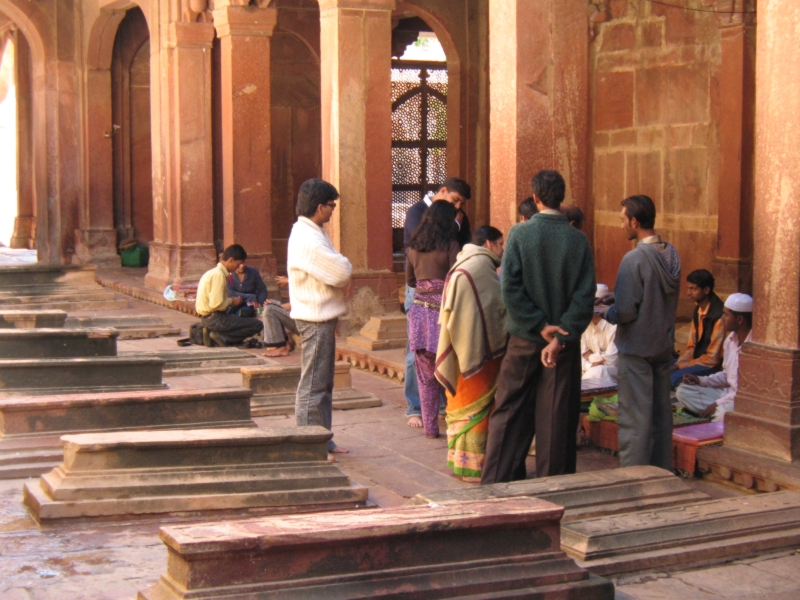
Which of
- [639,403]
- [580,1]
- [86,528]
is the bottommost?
[86,528]

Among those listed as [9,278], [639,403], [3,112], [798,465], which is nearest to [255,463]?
[639,403]

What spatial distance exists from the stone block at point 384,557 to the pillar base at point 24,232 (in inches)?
888

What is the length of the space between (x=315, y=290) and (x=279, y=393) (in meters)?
1.92

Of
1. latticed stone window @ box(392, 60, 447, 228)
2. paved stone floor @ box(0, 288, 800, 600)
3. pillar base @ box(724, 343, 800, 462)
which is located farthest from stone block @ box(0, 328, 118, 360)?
latticed stone window @ box(392, 60, 447, 228)

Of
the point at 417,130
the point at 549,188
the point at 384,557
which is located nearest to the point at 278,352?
the point at 549,188

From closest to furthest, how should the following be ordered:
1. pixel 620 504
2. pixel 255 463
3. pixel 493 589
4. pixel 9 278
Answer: pixel 493 589
pixel 620 504
pixel 255 463
pixel 9 278

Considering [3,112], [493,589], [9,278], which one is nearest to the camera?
[493,589]

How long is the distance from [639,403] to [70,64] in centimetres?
1593

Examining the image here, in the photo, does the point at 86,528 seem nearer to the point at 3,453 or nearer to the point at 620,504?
the point at 3,453

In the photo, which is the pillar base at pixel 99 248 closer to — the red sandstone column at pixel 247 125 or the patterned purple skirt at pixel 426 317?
the red sandstone column at pixel 247 125

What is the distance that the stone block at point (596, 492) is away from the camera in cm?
466

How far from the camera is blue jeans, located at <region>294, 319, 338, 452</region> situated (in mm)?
6000

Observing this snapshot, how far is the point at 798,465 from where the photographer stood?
5438mm

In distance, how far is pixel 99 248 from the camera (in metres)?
19.2
